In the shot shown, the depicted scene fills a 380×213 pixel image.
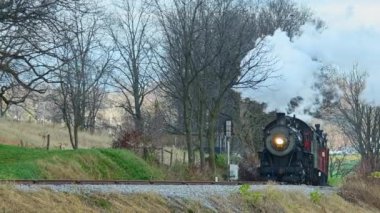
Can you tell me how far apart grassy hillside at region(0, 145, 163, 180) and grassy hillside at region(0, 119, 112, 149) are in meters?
14.6

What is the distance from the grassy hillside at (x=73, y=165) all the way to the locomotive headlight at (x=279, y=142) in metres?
5.33

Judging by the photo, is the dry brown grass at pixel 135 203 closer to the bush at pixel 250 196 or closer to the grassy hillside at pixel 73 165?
the bush at pixel 250 196

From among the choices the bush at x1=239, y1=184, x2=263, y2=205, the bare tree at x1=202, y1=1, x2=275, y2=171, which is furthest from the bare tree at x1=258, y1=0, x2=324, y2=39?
the bush at x1=239, y1=184, x2=263, y2=205

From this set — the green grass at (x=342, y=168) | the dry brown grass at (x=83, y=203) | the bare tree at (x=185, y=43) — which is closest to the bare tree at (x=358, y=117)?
the green grass at (x=342, y=168)

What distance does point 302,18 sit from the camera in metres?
47.8

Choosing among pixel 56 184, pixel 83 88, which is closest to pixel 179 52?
pixel 83 88

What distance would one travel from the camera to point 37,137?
5109 cm

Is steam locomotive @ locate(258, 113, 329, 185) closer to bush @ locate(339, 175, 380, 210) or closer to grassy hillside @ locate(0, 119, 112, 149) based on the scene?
bush @ locate(339, 175, 380, 210)

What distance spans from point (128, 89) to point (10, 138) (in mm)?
15726

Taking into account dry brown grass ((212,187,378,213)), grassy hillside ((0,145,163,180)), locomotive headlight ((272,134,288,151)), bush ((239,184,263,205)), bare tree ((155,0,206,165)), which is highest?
bare tree ((155,0,206,165))

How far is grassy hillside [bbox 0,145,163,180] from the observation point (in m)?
23.5

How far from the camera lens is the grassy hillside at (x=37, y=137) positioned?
4591cm

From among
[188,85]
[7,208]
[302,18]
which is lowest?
[7,208]

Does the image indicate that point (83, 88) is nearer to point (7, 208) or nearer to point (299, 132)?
point (299, 132)
